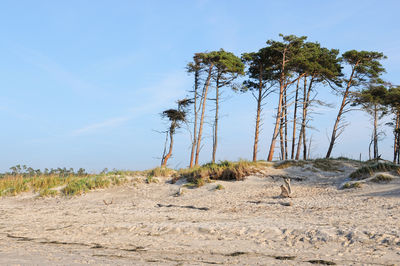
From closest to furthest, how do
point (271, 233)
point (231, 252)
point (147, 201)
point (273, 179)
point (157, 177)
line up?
point (231, 252) < point (271, 233) < point (147, 201) < point (273, 179) < point (157, 177)

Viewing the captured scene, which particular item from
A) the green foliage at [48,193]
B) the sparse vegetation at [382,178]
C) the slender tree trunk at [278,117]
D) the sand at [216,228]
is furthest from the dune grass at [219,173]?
the slender tree trunk at [278,117]

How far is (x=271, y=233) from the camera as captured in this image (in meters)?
6.58

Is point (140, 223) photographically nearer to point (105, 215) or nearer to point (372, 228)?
point (105, 215)

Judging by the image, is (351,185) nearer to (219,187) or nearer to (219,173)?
(219,187)

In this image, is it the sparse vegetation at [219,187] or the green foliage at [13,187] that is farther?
the green foliage at [13,187]

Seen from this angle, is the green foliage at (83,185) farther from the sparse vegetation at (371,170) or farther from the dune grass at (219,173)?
the sparse vegetation at (371,170)

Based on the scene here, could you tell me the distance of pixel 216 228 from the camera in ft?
23.5

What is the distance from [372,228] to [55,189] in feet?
43.1

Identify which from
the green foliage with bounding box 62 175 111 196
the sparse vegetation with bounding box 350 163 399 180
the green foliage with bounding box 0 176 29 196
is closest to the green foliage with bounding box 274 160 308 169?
the sparse vegetation with bounding box 350 163 399 180

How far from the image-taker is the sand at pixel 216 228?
545 cm

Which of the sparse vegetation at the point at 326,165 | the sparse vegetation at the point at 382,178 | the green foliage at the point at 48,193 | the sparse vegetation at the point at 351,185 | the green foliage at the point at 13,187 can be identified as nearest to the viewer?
the sparse vegetation at the point at 351,185

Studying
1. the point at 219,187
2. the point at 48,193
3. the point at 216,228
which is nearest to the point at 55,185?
the point at 48,193

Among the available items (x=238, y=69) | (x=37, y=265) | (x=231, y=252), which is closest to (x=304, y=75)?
(x=238, y=69)

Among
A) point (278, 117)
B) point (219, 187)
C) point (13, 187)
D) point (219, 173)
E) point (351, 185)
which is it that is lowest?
point (13, 187)
